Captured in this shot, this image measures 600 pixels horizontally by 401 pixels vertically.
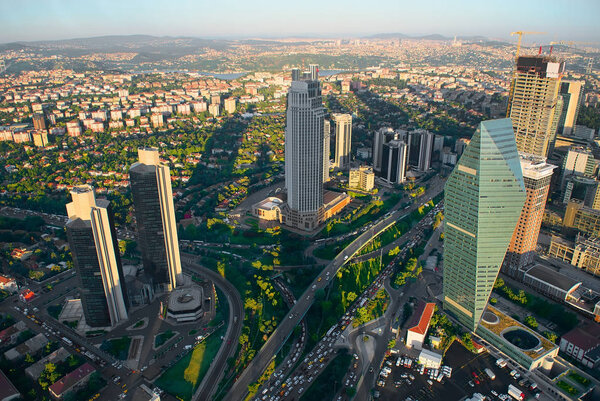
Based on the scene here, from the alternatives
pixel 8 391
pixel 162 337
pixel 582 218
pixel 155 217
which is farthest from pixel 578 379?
pixel 8 391

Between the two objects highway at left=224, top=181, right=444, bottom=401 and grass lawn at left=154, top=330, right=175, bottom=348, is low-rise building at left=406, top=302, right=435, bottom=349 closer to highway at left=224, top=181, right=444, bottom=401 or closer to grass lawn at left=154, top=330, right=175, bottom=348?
highway at left=224, top=181, right=444, bottom=401

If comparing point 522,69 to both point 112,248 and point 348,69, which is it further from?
point 348,69

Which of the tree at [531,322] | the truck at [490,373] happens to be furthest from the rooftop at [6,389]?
the tree at [531,322]

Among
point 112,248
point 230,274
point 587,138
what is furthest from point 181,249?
point 587,138

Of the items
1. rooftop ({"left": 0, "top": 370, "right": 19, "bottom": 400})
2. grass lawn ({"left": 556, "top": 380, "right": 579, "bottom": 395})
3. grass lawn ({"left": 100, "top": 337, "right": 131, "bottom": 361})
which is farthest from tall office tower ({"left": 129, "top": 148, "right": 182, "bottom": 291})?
grass lawn ({"left": 556, "top": 380, "right": 579, "bottom": 395})

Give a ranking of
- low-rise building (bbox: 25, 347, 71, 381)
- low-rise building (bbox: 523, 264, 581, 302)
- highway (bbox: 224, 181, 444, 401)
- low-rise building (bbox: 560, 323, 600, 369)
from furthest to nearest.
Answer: low-rise building (bbox: 523, 264, 581, 302), low-rise building (bbox: 560, 323, 600, 369), low-rise building (bbox: 25, 347, 71, 381), highway (bbox: 224, 181, 444, 401)

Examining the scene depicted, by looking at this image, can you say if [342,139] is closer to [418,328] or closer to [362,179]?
[362,179]
